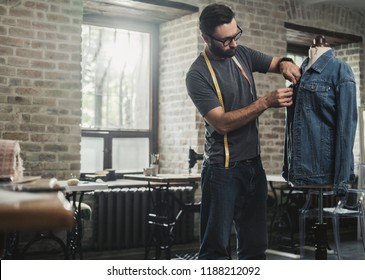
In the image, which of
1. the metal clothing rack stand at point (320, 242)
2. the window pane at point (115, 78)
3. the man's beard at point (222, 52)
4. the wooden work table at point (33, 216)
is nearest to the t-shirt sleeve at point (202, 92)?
the man's beard at point (222, 52)

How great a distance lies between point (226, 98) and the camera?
2.63 metres

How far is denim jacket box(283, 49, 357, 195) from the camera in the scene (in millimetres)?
2631

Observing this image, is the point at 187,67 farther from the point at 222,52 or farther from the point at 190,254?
the point at 222,52

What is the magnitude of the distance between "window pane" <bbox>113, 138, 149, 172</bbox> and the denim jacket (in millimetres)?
3239

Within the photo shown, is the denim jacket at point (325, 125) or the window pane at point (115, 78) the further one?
the window pane at point (115, 78)

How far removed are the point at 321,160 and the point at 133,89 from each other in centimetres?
343

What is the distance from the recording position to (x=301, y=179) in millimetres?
2719

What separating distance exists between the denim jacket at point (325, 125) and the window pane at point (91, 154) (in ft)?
10.4

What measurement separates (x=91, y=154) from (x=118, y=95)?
0.66 m

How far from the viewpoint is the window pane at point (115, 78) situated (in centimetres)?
554

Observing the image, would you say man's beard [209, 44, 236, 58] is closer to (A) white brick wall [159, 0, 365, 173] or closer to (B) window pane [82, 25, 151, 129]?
(A) white brick wall [159, 0, 365, 173]

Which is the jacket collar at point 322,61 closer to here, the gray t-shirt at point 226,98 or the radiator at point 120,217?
the gray t-shirt at point 226,98

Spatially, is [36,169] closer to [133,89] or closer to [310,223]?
[133,89]

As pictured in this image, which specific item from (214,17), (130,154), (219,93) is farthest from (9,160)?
(130,154)
